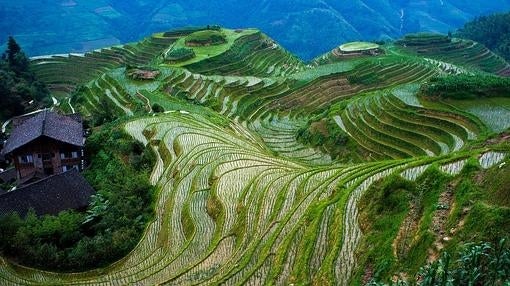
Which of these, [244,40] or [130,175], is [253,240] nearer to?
[130,175]

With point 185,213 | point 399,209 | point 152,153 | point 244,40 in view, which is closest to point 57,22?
point 244,40

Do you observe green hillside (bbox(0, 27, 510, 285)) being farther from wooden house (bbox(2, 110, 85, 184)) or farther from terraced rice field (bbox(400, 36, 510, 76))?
terraced rice field (bbox(400, 36, 510, 76))

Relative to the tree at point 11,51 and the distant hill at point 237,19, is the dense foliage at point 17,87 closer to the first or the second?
the tree at point 11,51

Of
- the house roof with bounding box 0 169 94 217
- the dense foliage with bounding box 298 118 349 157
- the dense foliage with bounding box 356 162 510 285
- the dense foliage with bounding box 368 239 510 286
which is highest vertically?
the dense foliage with bounding box 298 118 349 157

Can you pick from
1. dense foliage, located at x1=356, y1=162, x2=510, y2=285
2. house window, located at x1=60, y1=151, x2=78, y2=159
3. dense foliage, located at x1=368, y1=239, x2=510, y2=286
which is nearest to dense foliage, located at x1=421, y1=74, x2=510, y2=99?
dense foliage, located at x1=356, y1=162, x2=510, y2=285

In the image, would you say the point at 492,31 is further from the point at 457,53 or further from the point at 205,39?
the point at 205,39

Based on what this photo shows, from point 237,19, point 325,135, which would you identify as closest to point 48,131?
point 325,135

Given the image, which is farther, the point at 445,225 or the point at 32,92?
the point at 32,92
